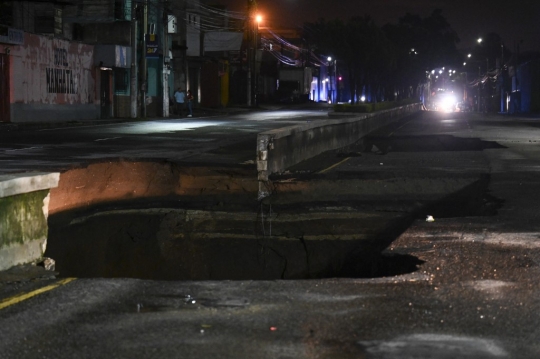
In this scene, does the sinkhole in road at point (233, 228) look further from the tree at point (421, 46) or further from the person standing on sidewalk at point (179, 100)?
the tree at point (421, 46)

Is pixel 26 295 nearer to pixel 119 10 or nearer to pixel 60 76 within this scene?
pixel 60 76

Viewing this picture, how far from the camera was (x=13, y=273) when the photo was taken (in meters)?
8.27

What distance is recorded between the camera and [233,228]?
13.6 metres

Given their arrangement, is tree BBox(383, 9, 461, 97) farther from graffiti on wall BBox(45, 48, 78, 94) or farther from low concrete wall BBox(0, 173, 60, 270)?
low concrete wall BBox(0, 173, 60, 270)

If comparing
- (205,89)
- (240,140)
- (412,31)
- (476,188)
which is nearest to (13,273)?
(476,188)

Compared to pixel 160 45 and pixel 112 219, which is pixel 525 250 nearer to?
pixel 112 219

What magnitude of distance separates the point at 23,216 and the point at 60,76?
1487 inches

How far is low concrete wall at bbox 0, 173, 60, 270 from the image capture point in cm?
841

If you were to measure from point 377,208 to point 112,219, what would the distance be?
13.5ft

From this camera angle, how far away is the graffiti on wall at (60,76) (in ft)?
145

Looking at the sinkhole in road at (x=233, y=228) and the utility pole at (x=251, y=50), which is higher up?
the utility pole at (x=251, y=50)

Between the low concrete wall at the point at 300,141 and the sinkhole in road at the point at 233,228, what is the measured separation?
1.08m

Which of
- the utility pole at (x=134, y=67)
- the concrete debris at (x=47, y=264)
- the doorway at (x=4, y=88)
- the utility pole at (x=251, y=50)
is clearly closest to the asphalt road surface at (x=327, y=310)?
the concrete debris at (x=47, y=264)

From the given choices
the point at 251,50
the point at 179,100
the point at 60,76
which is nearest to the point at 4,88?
the point at 60,76
